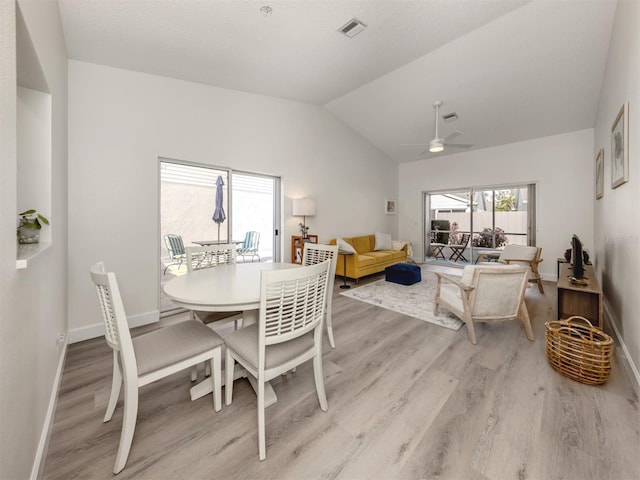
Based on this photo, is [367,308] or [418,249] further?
[418,249]

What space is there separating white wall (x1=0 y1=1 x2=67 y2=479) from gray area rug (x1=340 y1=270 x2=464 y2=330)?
10.4 ft

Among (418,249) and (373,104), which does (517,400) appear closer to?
(373,104)

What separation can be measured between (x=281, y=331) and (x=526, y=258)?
4603 mm

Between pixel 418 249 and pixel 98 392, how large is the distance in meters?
6.93

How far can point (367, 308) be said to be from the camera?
3.49 meters

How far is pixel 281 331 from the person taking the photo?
1442mm

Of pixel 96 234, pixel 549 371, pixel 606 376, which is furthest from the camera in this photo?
pixel 96 234

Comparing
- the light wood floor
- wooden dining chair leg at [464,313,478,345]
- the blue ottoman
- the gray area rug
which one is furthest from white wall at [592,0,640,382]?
the blue ottoman

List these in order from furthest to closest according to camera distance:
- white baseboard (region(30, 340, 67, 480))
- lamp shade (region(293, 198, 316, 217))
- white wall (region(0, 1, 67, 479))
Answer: lamp shade (region(293, 198, 316, 217)) → white baseboard (region(30, 340, 67, 480)) → white wall (region(0, 1, 67, 479))

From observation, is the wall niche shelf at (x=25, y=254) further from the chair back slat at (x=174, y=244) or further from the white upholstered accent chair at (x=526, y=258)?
the white upholstered accent chair at (x=526, y=258)

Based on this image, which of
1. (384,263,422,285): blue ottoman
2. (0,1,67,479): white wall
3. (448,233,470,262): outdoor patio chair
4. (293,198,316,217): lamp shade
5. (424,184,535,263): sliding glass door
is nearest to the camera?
(0,1,67,479): white wall

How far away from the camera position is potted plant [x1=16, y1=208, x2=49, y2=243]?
147 centimetres

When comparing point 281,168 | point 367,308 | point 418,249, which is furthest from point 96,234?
point 418,249

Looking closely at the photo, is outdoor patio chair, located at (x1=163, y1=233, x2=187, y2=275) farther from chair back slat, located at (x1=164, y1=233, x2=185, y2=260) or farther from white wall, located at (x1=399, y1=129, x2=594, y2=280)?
white wall, located at (x1=399, y1=129, x2=594, y2=280)
